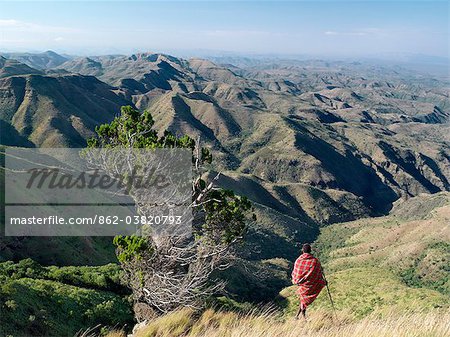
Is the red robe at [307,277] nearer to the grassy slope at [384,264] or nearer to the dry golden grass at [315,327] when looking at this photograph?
the dry golden grass at [315,327]

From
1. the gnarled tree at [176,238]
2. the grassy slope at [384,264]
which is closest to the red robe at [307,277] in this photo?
the gnarled tree at [176,238]

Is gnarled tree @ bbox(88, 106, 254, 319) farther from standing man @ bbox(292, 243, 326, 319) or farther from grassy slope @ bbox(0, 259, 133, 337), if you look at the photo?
standing man @ bbox(292, 243, 326, 319)

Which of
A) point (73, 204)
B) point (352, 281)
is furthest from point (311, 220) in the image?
point (73, 204)

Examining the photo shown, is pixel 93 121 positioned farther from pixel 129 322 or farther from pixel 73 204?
pixel 129 322

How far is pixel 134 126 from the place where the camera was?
18.3 metres

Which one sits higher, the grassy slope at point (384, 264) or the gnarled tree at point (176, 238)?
the gnarled tree at point (176, 238)

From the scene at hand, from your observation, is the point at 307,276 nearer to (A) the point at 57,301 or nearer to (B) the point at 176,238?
(B) the point at 176,238

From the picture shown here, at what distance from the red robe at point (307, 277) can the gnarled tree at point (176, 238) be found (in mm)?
6015

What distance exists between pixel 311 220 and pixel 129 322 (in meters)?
114

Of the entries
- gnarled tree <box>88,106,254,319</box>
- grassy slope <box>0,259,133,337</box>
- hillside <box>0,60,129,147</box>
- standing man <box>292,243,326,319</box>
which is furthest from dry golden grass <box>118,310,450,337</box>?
hillside <box>0,60,129,147</box>

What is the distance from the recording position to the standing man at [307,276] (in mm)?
10923

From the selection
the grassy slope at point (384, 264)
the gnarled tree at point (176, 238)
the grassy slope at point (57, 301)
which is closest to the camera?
the grassy slope at point (57, 301)

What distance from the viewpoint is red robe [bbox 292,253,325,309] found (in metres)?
10.9
